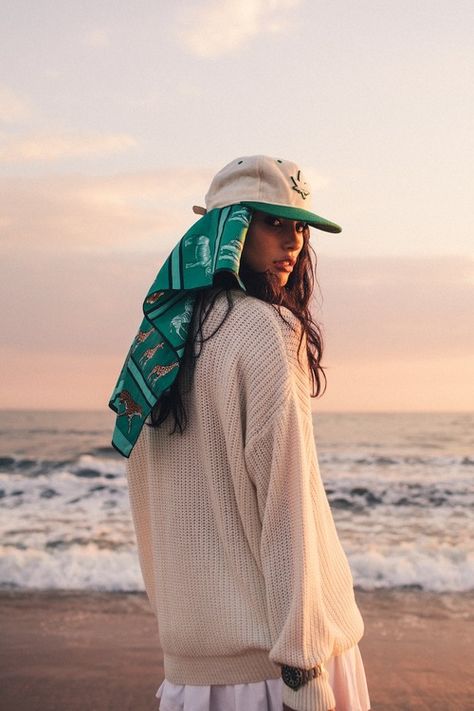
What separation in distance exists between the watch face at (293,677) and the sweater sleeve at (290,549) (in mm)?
12

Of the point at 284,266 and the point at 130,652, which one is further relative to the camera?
the point at 130,652

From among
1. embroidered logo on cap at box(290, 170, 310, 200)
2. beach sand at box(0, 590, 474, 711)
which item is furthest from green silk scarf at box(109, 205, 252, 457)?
beach sand at box(0, 590, 474, 711)

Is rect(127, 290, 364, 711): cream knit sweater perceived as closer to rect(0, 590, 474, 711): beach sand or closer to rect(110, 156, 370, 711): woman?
rect(110, 156, 370, 711): woman

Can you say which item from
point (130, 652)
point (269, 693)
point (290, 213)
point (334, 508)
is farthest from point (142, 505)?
point (334, 508)

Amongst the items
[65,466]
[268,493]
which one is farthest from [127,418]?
[65,466]

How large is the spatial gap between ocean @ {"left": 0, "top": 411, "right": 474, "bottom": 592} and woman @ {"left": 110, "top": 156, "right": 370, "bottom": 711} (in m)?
5.44

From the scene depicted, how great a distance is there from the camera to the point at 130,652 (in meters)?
5.31

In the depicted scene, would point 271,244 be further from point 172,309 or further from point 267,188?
point 172,309

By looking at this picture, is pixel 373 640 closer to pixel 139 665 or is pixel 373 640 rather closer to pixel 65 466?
pixel 139 665

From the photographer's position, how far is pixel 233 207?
1873mm

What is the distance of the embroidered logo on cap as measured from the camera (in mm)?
1910

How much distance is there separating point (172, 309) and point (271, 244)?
25 cm

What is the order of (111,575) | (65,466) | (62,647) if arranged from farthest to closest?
(65,466)
(111,575)
(62,647)

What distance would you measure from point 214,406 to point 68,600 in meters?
5.24
